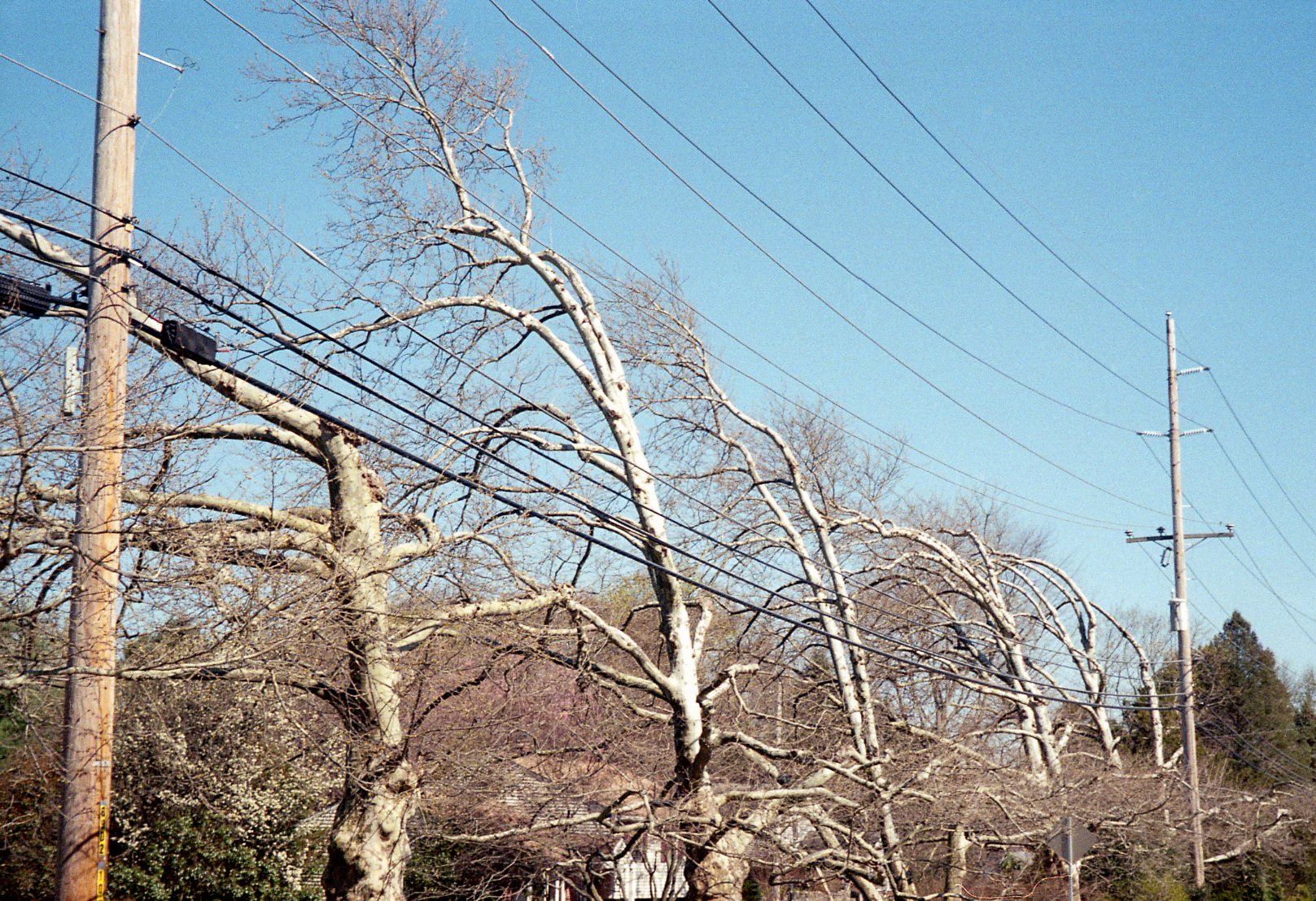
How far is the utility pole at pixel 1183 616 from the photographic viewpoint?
24.1m

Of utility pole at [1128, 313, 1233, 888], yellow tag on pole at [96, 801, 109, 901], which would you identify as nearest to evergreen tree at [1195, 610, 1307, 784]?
utility pole at [1128, 313, 1233, 888]

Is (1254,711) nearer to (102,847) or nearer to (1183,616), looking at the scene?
(1183,616)

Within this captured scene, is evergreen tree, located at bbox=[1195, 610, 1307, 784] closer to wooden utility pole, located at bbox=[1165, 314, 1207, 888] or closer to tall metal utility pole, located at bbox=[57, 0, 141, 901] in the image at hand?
wooden utility pole, located at bbox=[1165, 314, 1207, 888]

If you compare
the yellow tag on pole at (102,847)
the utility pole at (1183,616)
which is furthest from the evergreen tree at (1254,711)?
the yellow tag on pole at (102,847)

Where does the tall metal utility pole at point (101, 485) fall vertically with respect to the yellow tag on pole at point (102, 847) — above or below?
above

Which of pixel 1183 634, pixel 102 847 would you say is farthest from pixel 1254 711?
pixel 102 847

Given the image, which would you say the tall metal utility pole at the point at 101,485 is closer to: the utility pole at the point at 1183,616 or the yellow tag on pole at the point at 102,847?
the yellow tag on pole at the point at 102,847

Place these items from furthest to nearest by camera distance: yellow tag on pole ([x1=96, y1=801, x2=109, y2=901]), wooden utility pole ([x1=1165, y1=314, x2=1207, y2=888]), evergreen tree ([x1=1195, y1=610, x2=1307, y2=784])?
evergreen tree ([x1=1195, y1=610, x2=1307, y2=784]), wooden utility pole ([x1=1165, y1=314, x2=1207, y2=888]), yellow tag on pole ([x1=96, y1=801, x2=109, y2=901])

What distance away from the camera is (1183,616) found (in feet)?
82.8

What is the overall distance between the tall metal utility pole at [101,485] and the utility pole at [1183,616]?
69.5ft

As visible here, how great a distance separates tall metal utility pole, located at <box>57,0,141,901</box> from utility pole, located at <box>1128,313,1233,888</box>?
834 inches

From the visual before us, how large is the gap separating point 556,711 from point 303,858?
833 cm

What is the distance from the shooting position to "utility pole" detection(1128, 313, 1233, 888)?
24.1 meters

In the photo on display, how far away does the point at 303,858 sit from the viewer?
22.3m
